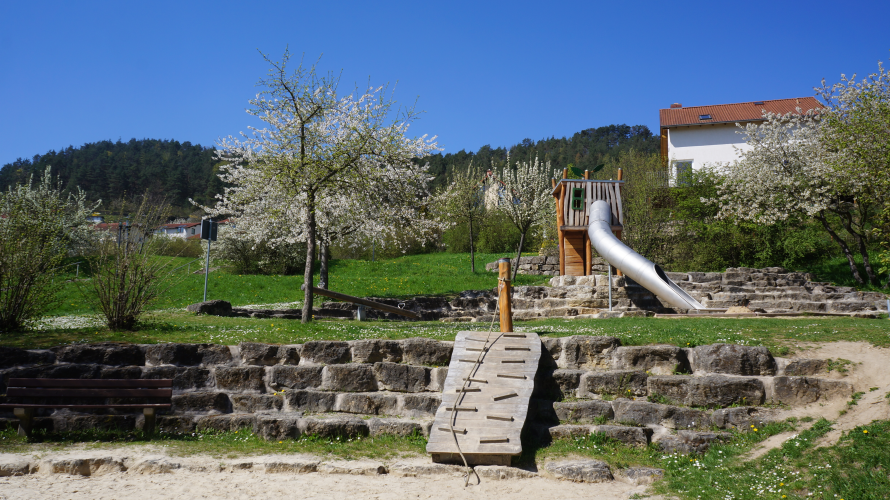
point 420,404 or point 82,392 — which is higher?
point 82,392

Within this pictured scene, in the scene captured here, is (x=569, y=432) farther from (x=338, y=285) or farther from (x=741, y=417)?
(x=338, y=285)

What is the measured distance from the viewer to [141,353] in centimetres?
886

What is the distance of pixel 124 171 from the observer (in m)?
75.6

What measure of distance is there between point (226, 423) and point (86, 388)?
70.9 inches

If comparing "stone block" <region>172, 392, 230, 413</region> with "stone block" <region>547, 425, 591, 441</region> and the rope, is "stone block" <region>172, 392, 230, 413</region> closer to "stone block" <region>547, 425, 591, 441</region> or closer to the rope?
the rope

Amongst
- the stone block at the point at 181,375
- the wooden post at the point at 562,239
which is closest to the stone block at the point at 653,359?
the stone block at the point at 181,375

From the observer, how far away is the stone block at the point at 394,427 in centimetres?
753

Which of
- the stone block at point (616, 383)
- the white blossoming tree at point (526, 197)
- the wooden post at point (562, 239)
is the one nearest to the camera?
the stone block at point (616, 383)

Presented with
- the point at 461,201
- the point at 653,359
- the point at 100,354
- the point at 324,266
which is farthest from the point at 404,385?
the point at 461,201

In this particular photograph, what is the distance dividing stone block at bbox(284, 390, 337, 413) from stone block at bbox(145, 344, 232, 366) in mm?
1337

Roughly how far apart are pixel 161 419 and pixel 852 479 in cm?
806

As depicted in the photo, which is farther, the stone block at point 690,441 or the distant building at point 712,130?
the distant building at point 712,130

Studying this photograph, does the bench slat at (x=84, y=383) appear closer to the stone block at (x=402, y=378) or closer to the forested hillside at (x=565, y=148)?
the stone block at (x=402, y=378)

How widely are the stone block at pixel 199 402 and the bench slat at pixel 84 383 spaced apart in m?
0.62
